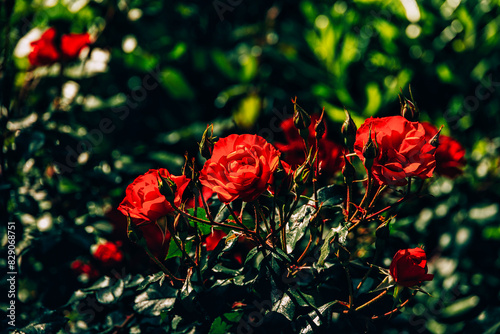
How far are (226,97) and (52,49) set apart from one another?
0.57m

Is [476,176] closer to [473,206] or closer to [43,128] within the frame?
[473,206]

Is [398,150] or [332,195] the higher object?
[398,150]

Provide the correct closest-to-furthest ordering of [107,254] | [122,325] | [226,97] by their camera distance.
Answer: [122,325] < [107,254] < [226,97]

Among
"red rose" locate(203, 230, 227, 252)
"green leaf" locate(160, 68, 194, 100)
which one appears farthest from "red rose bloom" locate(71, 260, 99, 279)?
"green leaf" locate(160, 68, 194, 100)

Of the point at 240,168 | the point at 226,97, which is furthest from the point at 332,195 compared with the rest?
the point at 226,97

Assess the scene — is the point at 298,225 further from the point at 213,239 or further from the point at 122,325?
the point at 122,325

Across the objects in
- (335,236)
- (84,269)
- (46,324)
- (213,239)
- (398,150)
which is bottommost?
(84,269)

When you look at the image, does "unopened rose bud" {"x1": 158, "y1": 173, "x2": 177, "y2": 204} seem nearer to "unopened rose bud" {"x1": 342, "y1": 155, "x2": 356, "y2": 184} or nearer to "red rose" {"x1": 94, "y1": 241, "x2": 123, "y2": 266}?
"unopened rose bud" {"x1": 342, "y1": 155, "x2": 356, "y2": 184}

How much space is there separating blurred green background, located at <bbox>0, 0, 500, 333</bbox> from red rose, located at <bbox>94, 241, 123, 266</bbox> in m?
0.03

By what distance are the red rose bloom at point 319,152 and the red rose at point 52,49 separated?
835 millimetres

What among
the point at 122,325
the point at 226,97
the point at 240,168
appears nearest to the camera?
the point at 240,168

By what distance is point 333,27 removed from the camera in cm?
159

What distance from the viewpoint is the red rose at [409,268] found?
1.86 ft

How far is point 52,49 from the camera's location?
1.28m
